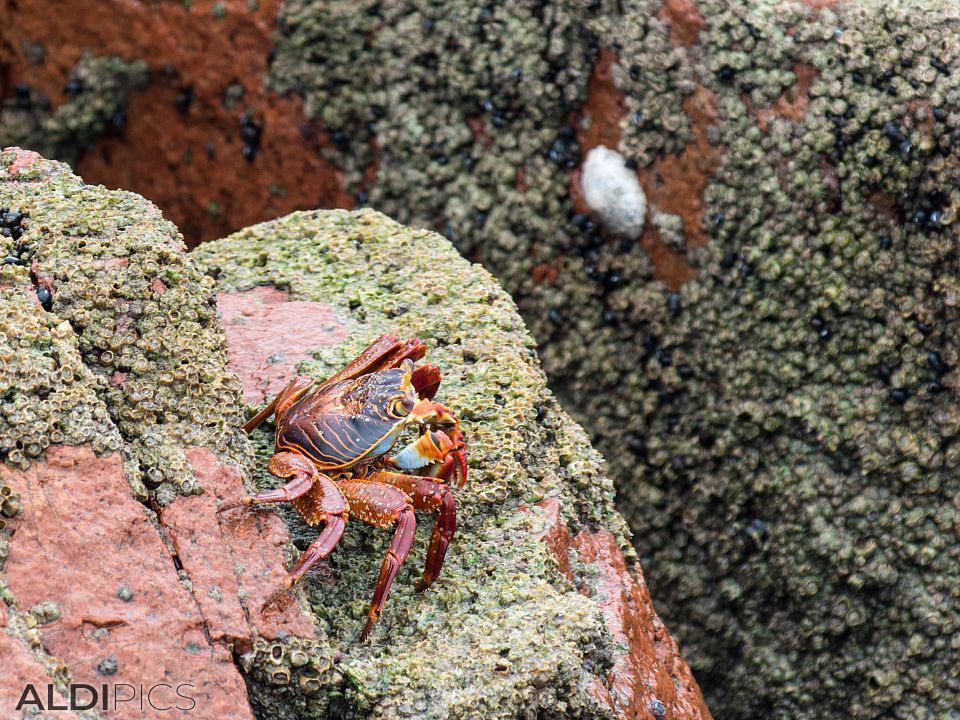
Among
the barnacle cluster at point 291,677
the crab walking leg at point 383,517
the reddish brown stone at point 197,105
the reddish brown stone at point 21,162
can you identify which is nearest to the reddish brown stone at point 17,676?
the barnacle cluster at point 291,677

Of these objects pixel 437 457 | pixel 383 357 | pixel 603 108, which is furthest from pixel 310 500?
pixel 603 108

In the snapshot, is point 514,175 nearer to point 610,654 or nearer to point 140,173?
point 140,173

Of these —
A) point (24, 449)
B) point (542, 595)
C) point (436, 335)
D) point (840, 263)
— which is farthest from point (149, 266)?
point (840, 263)

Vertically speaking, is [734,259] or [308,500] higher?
[734,259]

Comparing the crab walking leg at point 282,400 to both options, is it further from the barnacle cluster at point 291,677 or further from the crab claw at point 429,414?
the barnacle cluster at point 291,677

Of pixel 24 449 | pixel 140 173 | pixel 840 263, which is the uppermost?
pixel 840 263

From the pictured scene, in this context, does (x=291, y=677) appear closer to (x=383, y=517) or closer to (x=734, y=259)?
(x=383, y=517)

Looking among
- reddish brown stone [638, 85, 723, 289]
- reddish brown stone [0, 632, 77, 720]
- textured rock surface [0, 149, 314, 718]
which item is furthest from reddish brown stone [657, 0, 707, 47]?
reddish brown stone [0, 632, 77, 720]
